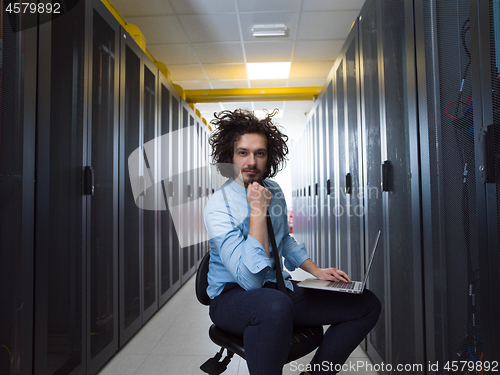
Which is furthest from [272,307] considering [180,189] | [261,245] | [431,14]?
[180,189]

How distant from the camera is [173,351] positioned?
2092 mm

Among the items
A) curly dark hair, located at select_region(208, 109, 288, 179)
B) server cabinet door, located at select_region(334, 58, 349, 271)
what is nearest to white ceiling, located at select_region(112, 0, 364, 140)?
server cabinet door, located at select_region(334, 58, 349, 271)

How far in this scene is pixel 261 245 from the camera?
119 centimetres

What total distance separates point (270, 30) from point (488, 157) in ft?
9.85

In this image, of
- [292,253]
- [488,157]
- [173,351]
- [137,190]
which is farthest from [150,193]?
[488,157]

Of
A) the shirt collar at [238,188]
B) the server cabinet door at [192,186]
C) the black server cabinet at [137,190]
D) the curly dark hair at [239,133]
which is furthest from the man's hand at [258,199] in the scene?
the server cabinet door at [192,186]

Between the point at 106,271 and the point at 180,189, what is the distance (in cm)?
194

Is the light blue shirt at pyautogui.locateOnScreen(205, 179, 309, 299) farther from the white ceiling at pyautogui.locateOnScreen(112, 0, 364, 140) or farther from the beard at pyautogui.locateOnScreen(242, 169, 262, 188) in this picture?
the white ceiling at pyautogui.locateOnScreen(112, 0, 364, 140)

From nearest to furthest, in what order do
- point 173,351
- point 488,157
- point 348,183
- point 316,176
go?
point 488,157 < point 173,351 < point 348,183 < point 316,176

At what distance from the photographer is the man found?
3.51 ft

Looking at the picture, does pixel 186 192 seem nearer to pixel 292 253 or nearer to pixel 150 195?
pixel 150 195

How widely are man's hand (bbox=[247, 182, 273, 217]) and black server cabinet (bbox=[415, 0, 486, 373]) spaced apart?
0.58 metres

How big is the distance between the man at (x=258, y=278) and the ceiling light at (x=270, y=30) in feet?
7.39

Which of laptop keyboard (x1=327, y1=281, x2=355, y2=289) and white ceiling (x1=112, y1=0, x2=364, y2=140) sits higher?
white ceiling (x1=112, y1=0, x2=364, y2=140)
